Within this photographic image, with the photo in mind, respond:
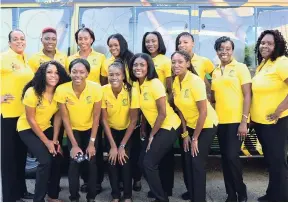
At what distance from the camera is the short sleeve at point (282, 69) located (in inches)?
145

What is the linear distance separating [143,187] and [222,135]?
53.5 inches

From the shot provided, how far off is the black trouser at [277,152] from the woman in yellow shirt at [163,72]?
1079 millimetres

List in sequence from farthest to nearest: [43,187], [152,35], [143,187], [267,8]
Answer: [267,8], [143,187], [152,35], [43,187]

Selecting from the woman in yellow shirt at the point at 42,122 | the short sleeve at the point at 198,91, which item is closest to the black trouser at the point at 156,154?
the short sleeve at the point at 198,91

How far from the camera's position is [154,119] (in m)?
3.94

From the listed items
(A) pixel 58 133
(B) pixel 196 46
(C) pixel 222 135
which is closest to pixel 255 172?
(C) pixel 222 135

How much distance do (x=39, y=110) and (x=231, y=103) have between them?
2037 mm

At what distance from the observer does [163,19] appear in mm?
5219

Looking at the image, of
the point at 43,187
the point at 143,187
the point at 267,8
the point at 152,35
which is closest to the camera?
the point at 43,187

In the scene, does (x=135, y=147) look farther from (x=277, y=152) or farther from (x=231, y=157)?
(x=277, y=152)

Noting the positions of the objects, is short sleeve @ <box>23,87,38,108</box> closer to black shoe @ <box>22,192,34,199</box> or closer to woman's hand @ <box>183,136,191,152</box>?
black shoe @ <box>22,192,34,199</box>

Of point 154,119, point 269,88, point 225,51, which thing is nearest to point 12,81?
point 154,119

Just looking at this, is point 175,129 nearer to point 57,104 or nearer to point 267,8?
point 57,104

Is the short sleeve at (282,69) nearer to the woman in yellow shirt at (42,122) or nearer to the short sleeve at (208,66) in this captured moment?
the short sleeve at (208,66)
